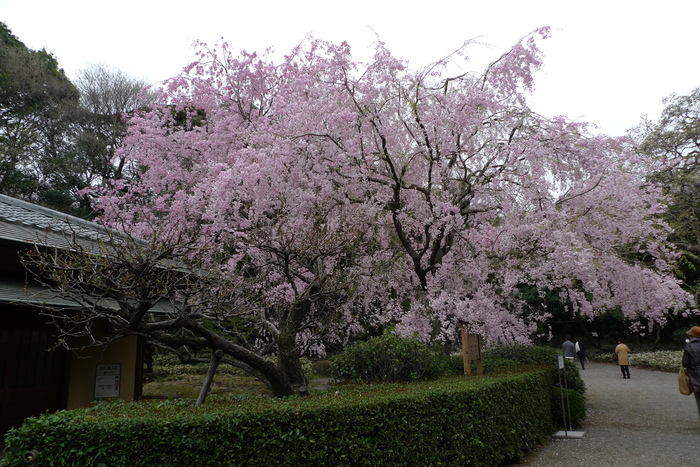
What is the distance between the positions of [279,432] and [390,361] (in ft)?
12.6

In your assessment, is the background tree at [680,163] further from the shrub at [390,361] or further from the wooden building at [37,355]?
the wooden building at [37,355]

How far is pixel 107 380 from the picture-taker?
29.7 ft

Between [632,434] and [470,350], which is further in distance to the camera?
[632,434]

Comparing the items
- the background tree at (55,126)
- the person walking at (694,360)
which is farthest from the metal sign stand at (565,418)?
the background tree at (55,126)

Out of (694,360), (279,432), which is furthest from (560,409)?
(279,432)

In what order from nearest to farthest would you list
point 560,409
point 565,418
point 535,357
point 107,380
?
point 565,418, point 560,409, point 107,380, point 535,357

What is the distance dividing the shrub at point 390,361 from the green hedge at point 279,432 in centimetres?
184

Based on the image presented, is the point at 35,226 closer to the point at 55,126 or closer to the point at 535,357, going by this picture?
the point at 535,357

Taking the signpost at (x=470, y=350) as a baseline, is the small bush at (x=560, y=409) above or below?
below

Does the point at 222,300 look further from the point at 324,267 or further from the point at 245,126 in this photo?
the point at 245,126

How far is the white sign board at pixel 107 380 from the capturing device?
9008mm

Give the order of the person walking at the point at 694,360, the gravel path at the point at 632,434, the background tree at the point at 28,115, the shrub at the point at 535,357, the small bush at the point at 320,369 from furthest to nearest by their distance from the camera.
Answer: the background tree at the point at 28,115 < the small bush at the point at 320,369 < the shrub at the point at 535,357 < the person walking at the point at 694,360 < the gravel path at the point at 632,434

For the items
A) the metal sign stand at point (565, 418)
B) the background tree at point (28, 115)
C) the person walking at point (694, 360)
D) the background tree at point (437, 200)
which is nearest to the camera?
the person walking at point (694, 360)

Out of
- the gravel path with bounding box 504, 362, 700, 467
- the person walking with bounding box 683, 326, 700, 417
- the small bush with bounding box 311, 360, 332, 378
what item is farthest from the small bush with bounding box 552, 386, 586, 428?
the small bush with bounding box 311, 360, 332, 378
